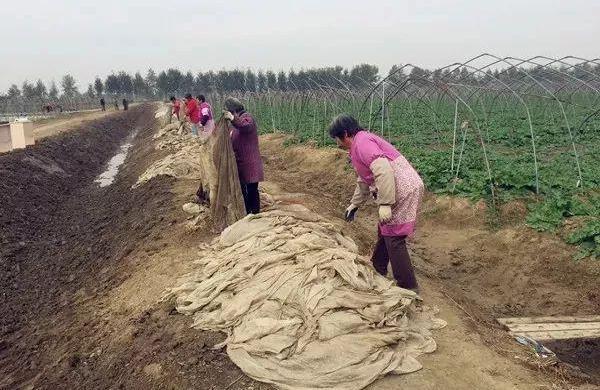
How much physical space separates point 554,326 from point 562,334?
190 millimetres

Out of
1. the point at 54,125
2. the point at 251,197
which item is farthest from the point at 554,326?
the point at 54,125

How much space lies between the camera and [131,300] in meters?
5.39

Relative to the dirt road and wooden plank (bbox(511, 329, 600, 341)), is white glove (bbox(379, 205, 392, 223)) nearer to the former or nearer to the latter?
the dirt road

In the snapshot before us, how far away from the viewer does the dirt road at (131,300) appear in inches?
147

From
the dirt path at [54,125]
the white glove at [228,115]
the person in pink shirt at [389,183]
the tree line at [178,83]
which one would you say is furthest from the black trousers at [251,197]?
the tree line at [178,83]

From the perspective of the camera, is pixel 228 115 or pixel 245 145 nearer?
pixel 228 115

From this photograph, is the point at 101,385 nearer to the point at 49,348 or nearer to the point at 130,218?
the point at 49,348

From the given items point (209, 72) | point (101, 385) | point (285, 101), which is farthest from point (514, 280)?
point (209, 72)

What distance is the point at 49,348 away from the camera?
5.14m

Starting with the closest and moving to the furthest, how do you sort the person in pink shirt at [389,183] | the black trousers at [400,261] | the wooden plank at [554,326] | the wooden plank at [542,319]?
the person in pink shirt at [389,183], the black trousers at [400,261], the wooden plank at [554,326], the wooden plank at [542,319]

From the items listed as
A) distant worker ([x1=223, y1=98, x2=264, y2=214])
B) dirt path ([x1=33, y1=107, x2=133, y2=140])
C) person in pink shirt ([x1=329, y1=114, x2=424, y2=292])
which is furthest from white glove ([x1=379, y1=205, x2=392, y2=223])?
dirt path ([x1=33, y1=107, x2=133, y2=140])

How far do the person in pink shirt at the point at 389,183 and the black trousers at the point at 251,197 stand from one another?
2.34 meters

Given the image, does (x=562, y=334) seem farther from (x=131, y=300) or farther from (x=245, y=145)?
(x=131, y=300)

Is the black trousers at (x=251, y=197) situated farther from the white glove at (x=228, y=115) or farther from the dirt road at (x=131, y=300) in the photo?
the white glove at (x=228, y=115)
